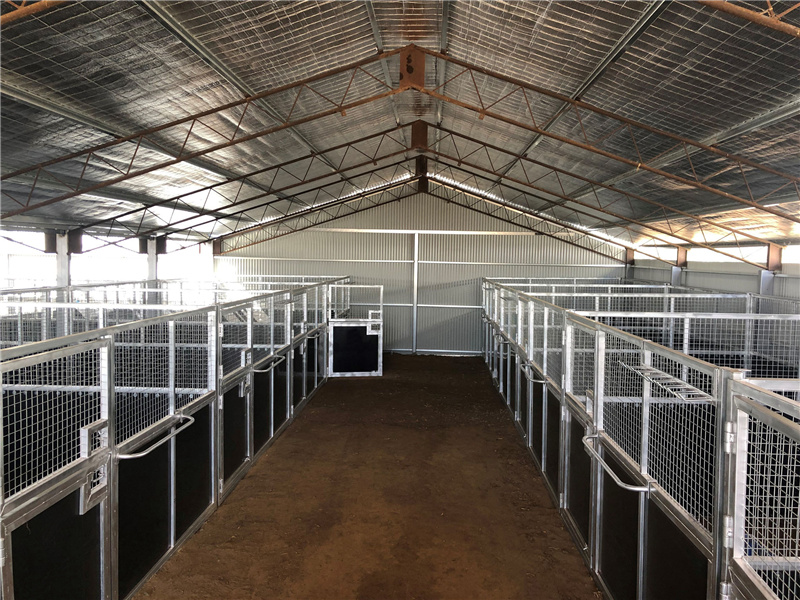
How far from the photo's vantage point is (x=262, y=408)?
7.23 m

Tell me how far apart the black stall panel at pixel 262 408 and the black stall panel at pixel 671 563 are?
4.77 metres

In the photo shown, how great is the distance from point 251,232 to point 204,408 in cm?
1398

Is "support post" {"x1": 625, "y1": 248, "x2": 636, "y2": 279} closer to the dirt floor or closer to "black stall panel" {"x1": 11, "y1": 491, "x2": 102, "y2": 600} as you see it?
the dirt floor

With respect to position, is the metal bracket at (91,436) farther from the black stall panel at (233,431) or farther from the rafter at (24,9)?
the rafter at (24,9)

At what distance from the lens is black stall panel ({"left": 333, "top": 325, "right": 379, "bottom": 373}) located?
12.8 meters

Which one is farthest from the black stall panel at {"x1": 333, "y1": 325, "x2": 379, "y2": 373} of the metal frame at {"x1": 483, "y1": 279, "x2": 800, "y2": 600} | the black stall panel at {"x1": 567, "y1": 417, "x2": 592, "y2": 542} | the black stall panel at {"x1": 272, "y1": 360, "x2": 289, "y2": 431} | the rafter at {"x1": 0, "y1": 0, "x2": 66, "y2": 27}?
the rafter at {"x1": 0, "y1": 0, "x2": 66, "y2": 27}

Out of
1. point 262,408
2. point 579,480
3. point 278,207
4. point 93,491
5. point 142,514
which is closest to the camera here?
point 93,491

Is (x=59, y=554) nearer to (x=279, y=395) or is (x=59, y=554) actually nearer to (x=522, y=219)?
(x=279, y=395)

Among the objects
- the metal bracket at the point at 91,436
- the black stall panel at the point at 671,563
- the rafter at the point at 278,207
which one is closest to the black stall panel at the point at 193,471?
the metal bracket at the point at 91,436

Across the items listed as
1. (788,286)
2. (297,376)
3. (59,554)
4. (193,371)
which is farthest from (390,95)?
(788,286)

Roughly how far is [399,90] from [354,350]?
646 centimetres

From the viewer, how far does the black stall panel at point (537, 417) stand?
22.1 ft

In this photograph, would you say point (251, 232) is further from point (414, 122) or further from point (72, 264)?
point (414, 122)

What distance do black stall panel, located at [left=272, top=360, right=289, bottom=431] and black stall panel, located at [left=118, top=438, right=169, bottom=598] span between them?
3.26 m
